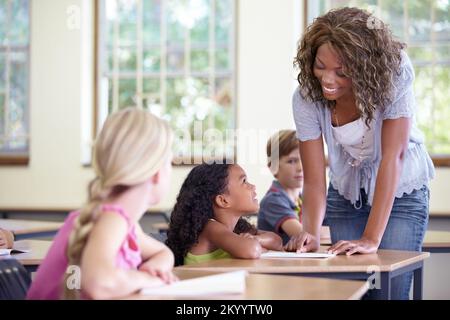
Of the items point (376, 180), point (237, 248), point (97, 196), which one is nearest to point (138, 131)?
point (97, 196)

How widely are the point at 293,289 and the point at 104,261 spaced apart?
0.47 meters

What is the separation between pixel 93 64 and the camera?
6.41 meters

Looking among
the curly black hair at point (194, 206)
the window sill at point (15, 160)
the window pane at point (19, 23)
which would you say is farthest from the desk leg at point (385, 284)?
the window pane at point (19, 23)

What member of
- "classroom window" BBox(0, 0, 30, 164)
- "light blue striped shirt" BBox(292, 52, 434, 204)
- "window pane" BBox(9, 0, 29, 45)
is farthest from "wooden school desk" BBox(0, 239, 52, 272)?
"window pane" BBox(9, 0, 29, 45)

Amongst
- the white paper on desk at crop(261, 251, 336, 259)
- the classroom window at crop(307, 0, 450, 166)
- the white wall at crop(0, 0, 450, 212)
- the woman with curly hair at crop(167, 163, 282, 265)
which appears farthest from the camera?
the white wall at crop(0, 0, 450, 212)

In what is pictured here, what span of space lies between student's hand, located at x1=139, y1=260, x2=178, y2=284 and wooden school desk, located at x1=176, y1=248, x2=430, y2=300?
35cm

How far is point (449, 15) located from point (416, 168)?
339cm

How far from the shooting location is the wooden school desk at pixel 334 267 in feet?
7.04

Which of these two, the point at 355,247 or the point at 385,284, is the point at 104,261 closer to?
the point at 385,284

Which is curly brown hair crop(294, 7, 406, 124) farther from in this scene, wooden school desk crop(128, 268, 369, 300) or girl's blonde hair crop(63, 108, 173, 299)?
girl's blonde hair crop(63, 108, 173, 299)

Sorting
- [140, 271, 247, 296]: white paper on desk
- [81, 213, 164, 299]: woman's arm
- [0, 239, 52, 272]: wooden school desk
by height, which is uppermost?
[81, 213, 164, 299]: woman's arm

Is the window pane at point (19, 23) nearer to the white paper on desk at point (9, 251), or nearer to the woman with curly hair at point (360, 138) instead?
the white paper on desk at point (9, 251)

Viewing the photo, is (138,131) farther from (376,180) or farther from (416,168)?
(416,168)

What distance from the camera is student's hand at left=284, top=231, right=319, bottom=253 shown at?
2.60m
